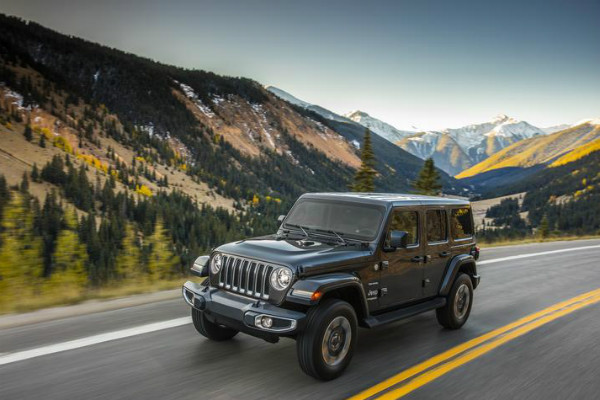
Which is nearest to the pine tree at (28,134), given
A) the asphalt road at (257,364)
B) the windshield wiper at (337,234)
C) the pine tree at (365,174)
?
the pine tree at (365,174)

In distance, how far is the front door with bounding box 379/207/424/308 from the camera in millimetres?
5258

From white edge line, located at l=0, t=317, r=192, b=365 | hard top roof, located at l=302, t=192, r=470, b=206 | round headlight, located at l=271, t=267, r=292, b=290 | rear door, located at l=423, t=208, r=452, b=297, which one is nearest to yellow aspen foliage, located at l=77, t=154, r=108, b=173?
white edge line, located at l=0, t=317, r=192, b=365

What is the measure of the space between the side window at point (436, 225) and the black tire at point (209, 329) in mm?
2726

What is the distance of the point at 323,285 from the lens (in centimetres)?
435

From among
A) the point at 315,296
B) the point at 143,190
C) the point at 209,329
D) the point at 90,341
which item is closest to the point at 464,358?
the point at 315,296

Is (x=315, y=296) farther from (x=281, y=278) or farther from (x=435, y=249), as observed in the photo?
(x=435, y=249)

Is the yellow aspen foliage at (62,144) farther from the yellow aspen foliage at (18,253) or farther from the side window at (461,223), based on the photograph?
the side window at (461,223)

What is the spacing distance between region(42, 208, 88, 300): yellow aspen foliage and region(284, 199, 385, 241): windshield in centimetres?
378

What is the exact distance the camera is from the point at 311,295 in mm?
4258

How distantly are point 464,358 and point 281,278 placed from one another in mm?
2535

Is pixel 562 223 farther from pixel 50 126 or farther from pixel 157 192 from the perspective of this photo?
pixel 50 126

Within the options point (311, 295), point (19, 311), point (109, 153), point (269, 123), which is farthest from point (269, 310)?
point (269, 123)

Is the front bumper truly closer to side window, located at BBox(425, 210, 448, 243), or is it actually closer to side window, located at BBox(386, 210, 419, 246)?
side window, located at BBox(386, 210, 419, 246)

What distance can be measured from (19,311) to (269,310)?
3.98 m
